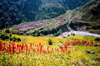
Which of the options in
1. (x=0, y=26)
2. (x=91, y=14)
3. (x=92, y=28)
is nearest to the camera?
(x=92, y=28)

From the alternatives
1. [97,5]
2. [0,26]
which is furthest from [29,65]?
[0,26]

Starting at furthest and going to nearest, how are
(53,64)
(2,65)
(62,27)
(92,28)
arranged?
(62,27), (92,28), (53,64), (2,65)

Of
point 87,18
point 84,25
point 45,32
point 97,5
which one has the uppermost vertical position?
point 97,5

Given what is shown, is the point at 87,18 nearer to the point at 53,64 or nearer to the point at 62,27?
the point at 62,27

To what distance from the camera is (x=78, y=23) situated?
138125 millimetres

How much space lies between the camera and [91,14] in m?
161

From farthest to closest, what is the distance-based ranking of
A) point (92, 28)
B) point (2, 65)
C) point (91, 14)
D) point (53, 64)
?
point (91, 14) → point (92, 28) → point (53, 64) → point (2, 65)

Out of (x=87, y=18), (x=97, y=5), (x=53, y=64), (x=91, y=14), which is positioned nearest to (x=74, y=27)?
(x=87, y=18)

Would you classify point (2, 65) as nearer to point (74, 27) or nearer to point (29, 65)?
point (29, 65)

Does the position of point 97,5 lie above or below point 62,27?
above

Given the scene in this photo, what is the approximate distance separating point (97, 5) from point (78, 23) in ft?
254

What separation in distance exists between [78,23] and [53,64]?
141 meters

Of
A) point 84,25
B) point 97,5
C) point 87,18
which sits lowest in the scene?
point 84,25

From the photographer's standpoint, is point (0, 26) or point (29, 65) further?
point (0, 26)
